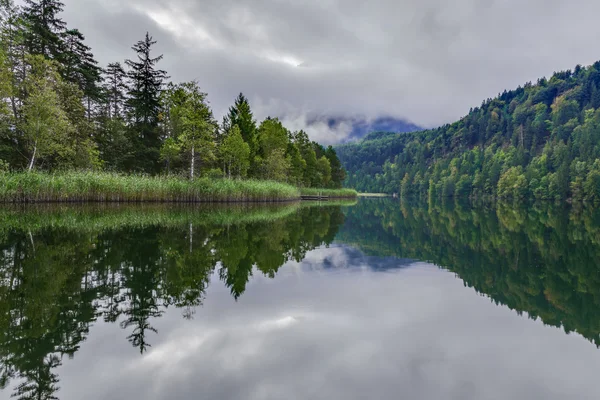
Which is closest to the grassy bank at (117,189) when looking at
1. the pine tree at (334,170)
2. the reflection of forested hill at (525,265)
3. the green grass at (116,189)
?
the green grass at (116,189)

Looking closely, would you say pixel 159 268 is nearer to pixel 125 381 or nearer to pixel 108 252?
pixel 108 252

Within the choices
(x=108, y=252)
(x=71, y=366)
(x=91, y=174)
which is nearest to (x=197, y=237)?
(x=108, y=252)

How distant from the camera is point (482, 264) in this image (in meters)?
10.3

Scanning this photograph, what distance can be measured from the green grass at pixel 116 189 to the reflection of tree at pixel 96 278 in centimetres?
1325

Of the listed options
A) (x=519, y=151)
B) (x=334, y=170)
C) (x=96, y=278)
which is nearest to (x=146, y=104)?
(x=96, y=278)

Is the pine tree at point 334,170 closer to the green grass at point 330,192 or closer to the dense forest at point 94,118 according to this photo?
the green grass at point 330,192

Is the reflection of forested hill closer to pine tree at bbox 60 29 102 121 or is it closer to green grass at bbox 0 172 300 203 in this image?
green grass at bbox 0 172 300 203

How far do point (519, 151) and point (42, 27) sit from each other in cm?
12244

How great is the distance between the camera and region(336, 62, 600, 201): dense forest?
87.2 metres

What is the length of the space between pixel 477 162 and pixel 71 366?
147 metres

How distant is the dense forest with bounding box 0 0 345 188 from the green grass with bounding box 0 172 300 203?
2.42m

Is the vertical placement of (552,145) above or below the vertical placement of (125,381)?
above

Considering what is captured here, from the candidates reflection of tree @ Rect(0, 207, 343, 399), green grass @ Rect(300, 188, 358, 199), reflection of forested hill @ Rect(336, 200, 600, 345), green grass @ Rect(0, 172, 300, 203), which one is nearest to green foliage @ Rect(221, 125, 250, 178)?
green grass @ Rect(0, 172, 300, 203)

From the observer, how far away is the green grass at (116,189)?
23672 mm
